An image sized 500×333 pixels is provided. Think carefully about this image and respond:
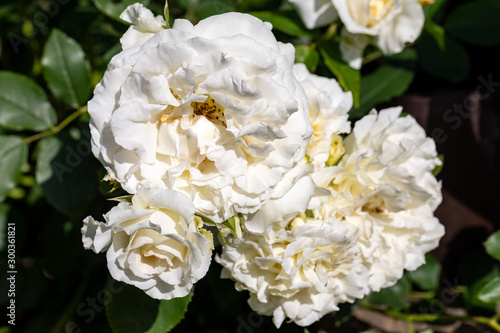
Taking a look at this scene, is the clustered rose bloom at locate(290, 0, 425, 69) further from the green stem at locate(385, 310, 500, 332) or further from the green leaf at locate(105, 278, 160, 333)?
the green stem at locate(385, 310, 500, 332)

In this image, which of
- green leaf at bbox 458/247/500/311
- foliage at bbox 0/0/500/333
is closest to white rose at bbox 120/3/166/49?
foliage at bbox 0/0/500/333

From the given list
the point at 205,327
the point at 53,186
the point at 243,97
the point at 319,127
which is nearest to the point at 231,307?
the point at 205,327

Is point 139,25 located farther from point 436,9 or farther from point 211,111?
point 436,9

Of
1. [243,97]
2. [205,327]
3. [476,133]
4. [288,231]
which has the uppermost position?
[243,97]

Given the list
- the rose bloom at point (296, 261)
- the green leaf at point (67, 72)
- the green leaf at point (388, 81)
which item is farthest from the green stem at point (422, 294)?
the green leaf at point (67, 72)


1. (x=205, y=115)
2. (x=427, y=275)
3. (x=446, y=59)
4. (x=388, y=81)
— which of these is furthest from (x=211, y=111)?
(x=427, y=275)

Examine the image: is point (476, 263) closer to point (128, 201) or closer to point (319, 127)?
point (319, 127)
